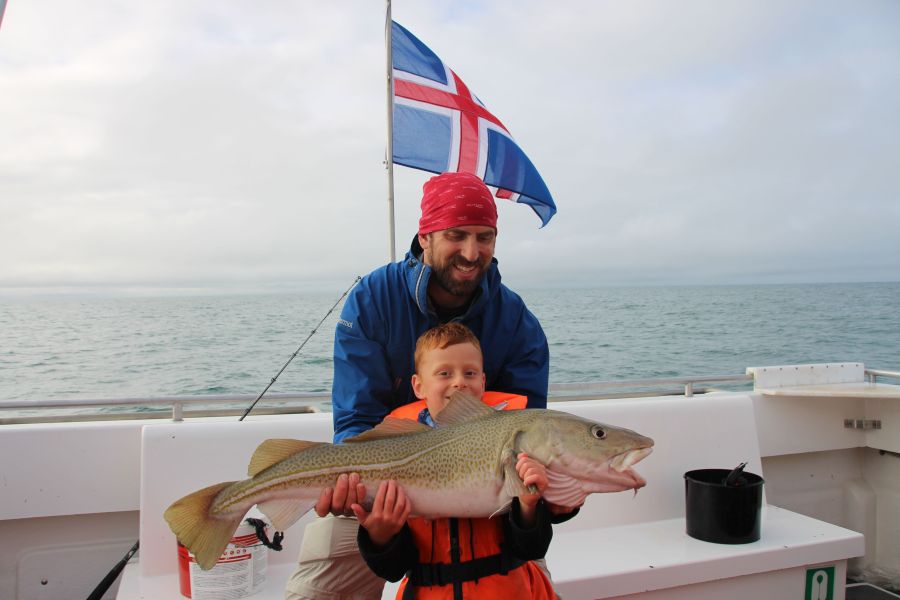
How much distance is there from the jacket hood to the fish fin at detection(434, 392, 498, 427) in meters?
0.72

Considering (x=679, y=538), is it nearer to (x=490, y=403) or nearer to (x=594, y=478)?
(x=490, y=403)

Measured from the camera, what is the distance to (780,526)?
3.96 m

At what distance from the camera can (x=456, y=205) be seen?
2709mm

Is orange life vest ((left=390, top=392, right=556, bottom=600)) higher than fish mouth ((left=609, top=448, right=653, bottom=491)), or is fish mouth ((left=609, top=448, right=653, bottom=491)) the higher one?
fish mouth ((left=609, top=448, right=653, bottom=491))

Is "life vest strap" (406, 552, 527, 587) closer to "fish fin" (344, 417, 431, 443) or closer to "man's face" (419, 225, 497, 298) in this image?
"fish fin" (344, 417, 431, 443)

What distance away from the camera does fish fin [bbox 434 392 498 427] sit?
7.19 feet

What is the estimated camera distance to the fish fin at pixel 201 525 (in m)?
2.05

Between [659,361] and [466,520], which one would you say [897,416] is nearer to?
[466,520]

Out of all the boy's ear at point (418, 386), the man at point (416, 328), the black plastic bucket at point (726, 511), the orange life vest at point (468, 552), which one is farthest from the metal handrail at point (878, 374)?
the boy's ear at point (418, 386)

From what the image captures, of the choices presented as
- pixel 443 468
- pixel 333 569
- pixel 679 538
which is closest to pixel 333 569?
pixel 333 569

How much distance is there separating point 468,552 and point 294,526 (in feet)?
5.26

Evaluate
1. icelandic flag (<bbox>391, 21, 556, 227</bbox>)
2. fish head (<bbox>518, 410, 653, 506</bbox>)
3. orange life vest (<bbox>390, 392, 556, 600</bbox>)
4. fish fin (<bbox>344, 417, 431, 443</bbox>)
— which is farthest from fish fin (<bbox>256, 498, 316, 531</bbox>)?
icelandic flag (<bbox>391, 21, 556, 227</bbox>)

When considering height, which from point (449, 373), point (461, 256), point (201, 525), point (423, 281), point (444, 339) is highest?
point (461, 256)

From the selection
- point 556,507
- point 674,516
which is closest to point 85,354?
point 674,516
